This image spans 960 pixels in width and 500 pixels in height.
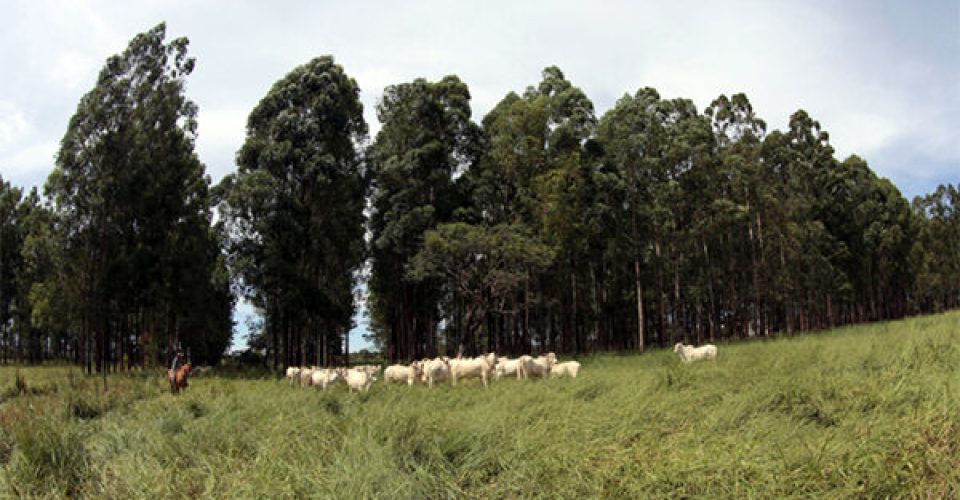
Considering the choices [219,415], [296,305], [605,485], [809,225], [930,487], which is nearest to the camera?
[930,487]

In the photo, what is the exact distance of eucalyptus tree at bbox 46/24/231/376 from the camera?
23578mm

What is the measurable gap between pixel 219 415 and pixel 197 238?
24271mm

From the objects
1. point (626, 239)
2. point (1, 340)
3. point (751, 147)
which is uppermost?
point (751, 147)

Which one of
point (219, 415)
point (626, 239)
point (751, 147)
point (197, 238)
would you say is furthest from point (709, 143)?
point (219, 415)

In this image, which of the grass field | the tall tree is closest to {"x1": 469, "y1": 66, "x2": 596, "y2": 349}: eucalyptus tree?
the tall tree

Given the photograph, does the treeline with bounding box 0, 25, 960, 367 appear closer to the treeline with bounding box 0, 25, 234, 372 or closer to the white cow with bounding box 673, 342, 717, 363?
the treeline with bounding box 0, 25, 234, 372

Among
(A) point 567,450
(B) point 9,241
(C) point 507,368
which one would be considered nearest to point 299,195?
(C) point 507,368

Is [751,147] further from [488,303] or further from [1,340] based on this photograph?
[1,340]

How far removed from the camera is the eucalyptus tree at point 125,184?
23.6 meters

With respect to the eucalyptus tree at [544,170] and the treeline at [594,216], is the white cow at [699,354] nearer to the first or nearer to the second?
the treeline at [594,216]

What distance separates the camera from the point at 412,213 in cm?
2469

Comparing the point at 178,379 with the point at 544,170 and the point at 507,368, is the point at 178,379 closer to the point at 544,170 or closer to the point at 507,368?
the point at 507,368

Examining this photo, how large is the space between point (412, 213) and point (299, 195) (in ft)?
16.9

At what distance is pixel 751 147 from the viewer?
103ft
